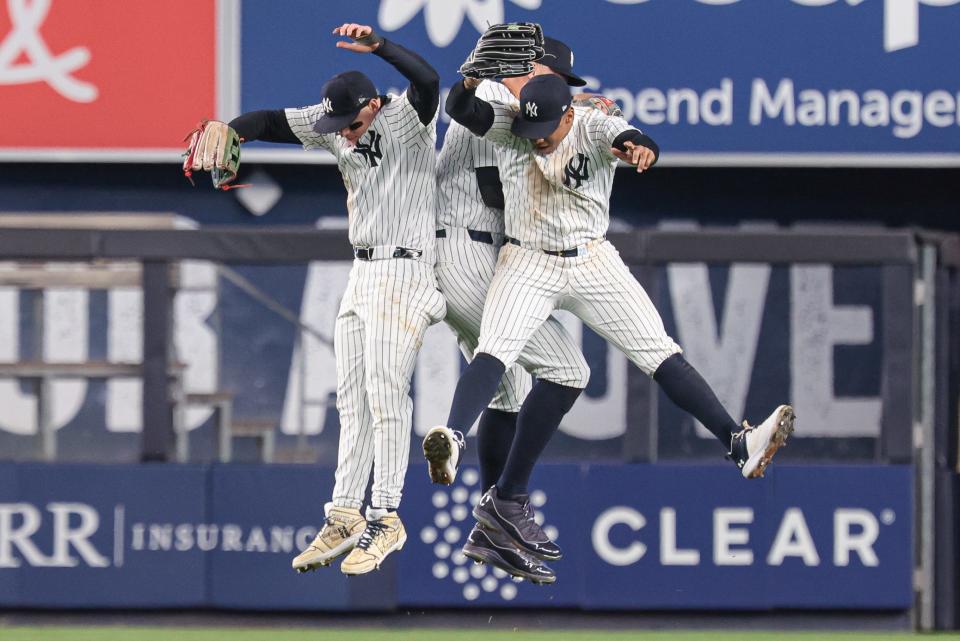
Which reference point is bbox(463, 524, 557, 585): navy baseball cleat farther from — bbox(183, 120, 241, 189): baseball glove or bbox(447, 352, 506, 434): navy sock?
bbox(183, 120, 241, 189): baseball glove

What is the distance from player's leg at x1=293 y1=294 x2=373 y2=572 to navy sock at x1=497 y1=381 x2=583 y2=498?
52cm

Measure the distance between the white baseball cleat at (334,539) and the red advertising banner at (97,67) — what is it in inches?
194

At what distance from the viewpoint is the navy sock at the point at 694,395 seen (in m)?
6.09

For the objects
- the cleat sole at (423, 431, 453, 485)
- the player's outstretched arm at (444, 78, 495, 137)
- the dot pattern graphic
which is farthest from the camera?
the dot pattern graphic

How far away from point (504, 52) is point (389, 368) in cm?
117

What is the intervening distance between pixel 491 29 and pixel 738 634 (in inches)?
167

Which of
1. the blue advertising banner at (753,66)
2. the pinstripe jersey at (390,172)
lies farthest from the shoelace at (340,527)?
the blue advertising banner at (753,66)

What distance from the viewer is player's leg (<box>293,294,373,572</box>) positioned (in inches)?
246

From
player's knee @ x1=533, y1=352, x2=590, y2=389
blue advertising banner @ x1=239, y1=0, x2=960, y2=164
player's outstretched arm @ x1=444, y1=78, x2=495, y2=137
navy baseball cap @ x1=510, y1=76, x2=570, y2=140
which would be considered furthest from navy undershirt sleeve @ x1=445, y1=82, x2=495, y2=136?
blue advertising banner @ x1=239, y1=0, x2=960, y2=164

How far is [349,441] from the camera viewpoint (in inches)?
249

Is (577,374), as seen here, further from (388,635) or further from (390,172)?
(388,635)

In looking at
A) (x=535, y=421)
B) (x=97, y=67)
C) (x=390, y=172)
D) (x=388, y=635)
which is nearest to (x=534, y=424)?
(x=535, y=421)

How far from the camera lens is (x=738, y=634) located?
8.89 metres

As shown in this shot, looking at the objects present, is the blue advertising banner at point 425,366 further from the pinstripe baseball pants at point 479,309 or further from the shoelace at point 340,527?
the shoelace at point 340,527
